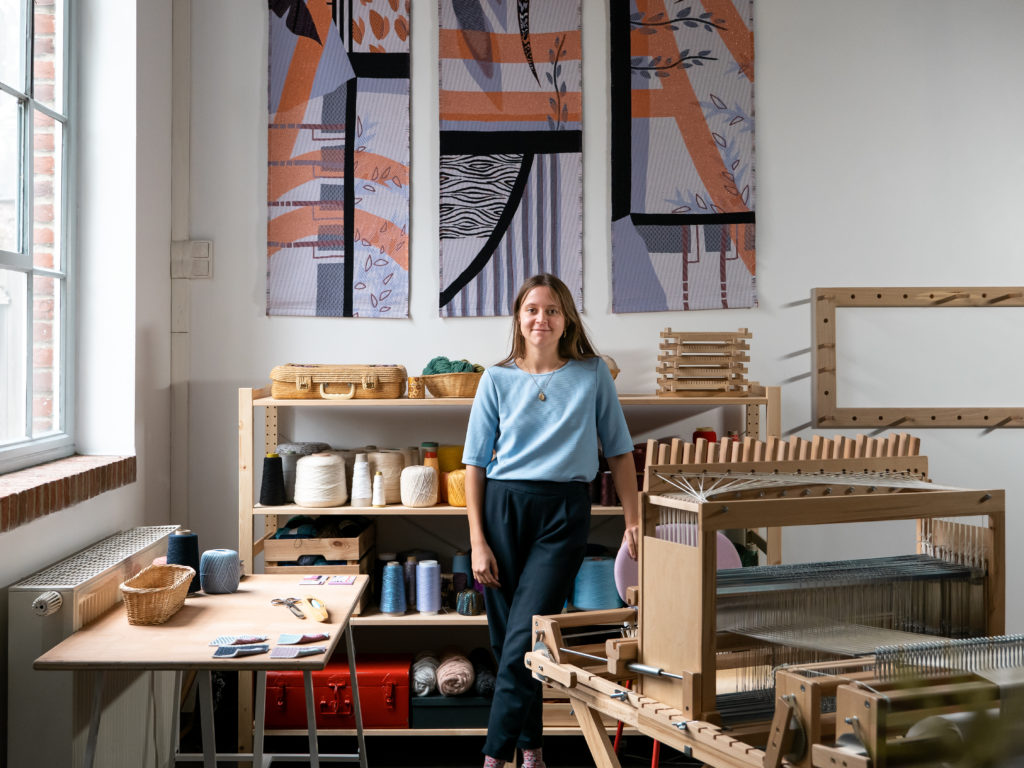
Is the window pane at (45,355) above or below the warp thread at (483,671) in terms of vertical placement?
above

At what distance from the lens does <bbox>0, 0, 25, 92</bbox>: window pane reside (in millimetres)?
2604

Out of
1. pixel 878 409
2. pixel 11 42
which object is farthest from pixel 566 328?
pixel 11 42

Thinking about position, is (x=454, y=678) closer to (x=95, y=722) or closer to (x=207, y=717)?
(x=207, y=717)

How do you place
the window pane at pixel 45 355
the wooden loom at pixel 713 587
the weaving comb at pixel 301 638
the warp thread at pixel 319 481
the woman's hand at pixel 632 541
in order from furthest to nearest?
the warp thread at pixel 319 481, the window pane at pixel 45 355, the woman's hand at pixel 632 541, the weaving comb at pixel 301 638, the wooden loom at pixel 713 587

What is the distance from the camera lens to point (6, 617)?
2252mm

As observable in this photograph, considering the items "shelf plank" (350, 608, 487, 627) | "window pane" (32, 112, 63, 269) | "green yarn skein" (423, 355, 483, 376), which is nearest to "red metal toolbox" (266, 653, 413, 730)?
"shelf plank" (350, 608, 487, 627)

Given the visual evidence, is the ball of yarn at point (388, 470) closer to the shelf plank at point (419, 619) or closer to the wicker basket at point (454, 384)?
the wicker basket at point (454, 384)

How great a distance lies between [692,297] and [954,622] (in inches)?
76.1

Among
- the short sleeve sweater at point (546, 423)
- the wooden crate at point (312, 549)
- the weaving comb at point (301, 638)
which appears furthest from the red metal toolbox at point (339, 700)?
the weaving comb at point (301, 638)

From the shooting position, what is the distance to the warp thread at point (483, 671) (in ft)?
10.3

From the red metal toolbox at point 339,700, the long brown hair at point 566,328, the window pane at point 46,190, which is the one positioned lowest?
the red metal toolbox at point 339,700

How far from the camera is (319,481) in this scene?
→ 3084 millimetres

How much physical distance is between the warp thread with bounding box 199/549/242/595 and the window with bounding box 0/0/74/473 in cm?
66

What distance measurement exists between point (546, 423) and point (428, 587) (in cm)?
86
